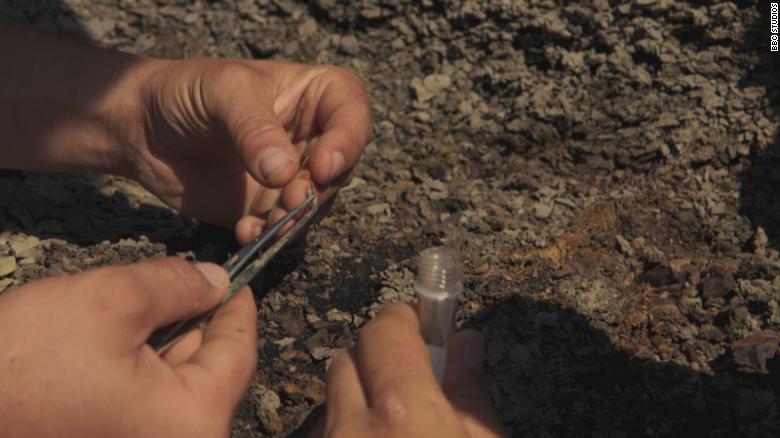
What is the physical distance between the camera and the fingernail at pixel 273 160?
5.54 feet

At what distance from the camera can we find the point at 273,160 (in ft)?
5.55

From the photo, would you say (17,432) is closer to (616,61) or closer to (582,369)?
(582,369)

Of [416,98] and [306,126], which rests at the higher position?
[306,126]

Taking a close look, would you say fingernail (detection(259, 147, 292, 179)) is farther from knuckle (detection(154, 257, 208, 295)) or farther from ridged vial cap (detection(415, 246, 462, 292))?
ridged vial cap (detection(415, 246, 462, 292))

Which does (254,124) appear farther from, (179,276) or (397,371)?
(397,371)

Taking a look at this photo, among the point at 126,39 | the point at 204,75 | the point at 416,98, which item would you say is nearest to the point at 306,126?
the point at 204,75

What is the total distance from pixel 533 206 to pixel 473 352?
101cm

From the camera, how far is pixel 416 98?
2.78 meters

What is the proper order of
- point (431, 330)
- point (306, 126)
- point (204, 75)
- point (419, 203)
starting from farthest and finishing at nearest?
point (419, 203) < point (306, 126) < point (204, 75) < point (431, 330)

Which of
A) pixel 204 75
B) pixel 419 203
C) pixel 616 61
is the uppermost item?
pixel 204 75

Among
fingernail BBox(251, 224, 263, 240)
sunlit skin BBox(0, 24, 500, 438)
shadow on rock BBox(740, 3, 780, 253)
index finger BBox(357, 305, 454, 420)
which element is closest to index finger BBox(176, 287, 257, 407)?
sunlit skin BBox(0, 24, 500, 438)

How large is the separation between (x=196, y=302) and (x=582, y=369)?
→ 934 mm

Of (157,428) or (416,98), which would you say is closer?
(157,428)

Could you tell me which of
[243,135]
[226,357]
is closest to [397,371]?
[226,357]
